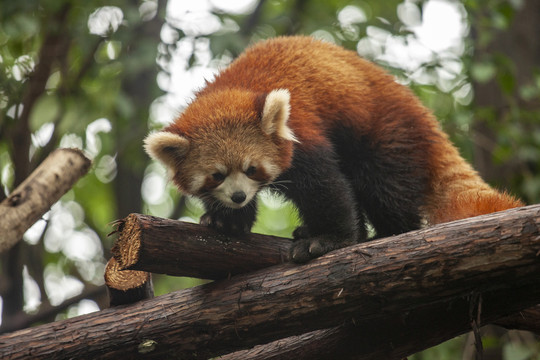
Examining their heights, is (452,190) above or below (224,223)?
above

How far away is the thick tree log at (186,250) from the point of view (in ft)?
9.17

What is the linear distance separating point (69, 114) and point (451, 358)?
3701mm

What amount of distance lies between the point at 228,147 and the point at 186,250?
2.36 feet

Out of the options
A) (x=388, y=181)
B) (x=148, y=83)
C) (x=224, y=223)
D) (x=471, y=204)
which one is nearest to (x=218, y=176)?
(x=224, y=223)

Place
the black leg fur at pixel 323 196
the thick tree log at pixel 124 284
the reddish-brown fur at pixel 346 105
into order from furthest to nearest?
the reddish-brown fur at pixel 346 105, the black leg fur at pixel 323 196, the thick tree log at pixel 124 284

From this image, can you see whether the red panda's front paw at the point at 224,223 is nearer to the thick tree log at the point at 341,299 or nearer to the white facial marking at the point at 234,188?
the white facial marking at the point at 234,188

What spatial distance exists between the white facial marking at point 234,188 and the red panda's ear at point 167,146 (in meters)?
0.31

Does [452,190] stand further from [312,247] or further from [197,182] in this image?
[197,182]

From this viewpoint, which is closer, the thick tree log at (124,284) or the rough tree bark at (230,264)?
the rough tree bark at (230,264)

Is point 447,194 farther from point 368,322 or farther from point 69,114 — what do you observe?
point 69,114

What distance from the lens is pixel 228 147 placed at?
334cm

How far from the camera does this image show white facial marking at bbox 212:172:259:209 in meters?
3.27

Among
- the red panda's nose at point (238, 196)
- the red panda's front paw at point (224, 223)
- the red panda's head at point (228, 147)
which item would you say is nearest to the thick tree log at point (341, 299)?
the red panda's front paw at point (224, 223)

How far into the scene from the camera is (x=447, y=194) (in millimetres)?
3566
